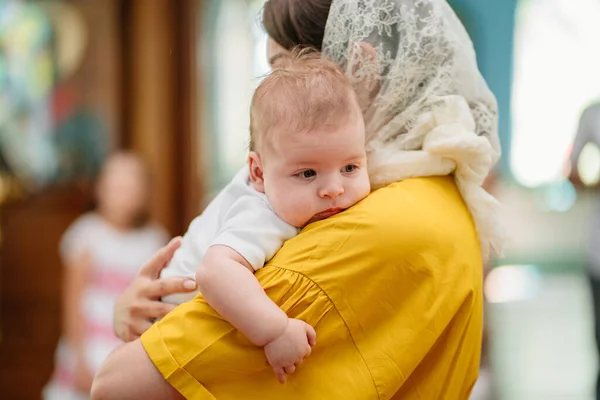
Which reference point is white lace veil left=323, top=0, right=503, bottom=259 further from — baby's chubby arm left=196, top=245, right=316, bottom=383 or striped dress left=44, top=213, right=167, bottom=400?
striped dress left=44, top=213, right=167, bottom=400

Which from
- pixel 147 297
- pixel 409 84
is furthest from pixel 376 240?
pixel 147 297

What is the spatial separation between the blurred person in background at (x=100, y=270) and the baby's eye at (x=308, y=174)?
2309 mm

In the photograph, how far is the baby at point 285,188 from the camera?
100 centimetres

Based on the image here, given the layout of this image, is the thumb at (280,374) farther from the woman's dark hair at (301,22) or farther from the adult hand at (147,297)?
the woman's dark hair at (301,22)

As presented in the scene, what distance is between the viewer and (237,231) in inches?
42.2

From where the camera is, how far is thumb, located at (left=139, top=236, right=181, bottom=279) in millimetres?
1296

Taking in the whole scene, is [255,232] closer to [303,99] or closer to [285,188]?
[285,188]

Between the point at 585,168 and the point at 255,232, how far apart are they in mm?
2320

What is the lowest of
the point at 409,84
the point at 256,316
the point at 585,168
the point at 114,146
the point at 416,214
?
the point at 114,146

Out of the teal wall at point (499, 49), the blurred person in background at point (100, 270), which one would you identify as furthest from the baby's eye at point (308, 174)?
the teal wall at point (499, 49)

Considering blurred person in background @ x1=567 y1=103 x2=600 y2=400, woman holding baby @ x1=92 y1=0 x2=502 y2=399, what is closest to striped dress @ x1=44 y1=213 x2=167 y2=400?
blurred person in background @ x1=567 y1=103 x2=600 y2=400

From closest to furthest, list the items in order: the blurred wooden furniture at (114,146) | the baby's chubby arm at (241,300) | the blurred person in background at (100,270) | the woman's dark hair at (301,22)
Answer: the baby's chubby arm at (241,300), the woman's dark hair at (301,22), the blurred person in background at (100,270), the blurred wooden furniture at (114,146)

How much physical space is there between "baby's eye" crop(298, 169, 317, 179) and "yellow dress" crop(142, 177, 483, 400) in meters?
0.07

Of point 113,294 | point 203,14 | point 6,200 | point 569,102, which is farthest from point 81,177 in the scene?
point 569,102
